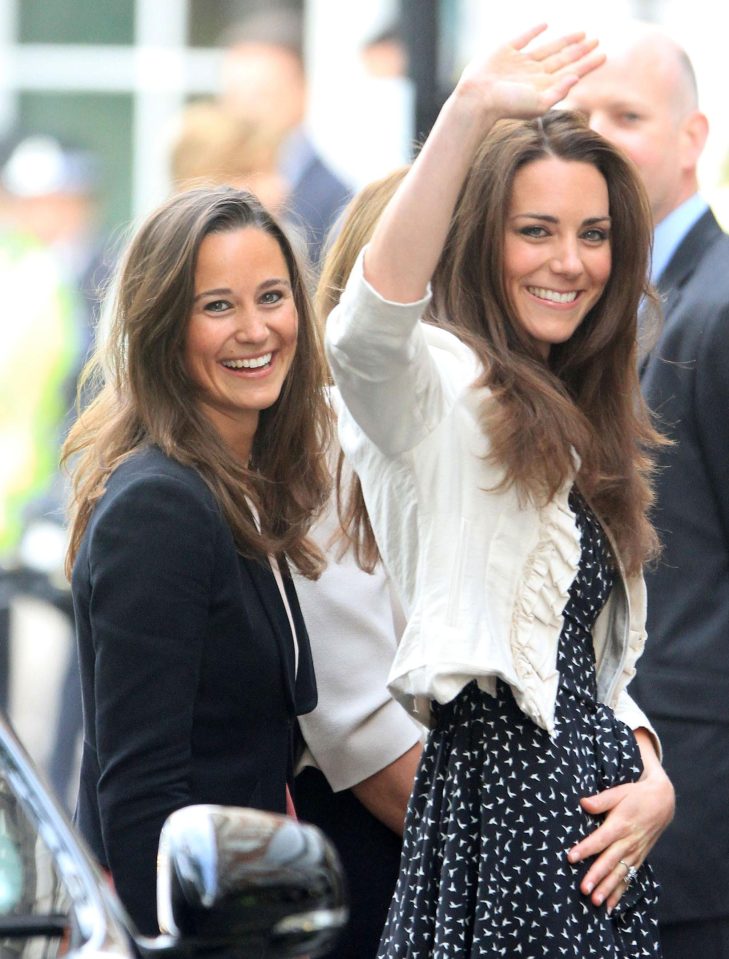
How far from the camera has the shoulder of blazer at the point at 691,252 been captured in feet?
13.6

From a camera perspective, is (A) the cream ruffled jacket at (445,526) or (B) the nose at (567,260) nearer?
(A) the cream ruffled jacket at (445,526)

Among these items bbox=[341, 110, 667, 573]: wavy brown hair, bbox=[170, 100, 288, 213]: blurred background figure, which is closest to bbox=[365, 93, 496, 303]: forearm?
bbox=[341, 110, 667, 573]: wavy brown hair

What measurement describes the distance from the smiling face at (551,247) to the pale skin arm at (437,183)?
0.97 feet

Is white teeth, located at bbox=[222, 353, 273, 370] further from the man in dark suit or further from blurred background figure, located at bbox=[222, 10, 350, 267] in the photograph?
blurred background figure, located at bbox=[222, 10, 350, 267]

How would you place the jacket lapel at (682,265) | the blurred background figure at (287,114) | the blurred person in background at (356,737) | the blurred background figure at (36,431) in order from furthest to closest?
the blurred background figure at (287,114) → the blurred background figure at (36,431) → the jacket lapel at (682,265) → the blurred person in background at (356,737)

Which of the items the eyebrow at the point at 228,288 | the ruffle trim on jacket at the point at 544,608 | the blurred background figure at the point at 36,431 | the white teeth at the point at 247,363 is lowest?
the blurred background figure at the point at 36,431

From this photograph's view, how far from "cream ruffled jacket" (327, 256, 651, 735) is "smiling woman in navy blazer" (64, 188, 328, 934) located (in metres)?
0.27

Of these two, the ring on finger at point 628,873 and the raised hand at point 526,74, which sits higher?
the raised hand at point 526,74

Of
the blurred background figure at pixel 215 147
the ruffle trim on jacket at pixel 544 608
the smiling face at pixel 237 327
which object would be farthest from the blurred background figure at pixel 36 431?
the ruffle trim on jacket at pixel 544 608

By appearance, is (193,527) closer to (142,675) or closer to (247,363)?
(142,675)

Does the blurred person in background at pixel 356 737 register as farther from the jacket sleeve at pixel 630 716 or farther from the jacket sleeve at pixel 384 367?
the jacket sleeve at pixel 384 367

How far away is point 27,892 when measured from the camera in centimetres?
232

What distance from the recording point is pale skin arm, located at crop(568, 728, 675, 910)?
2.86 m

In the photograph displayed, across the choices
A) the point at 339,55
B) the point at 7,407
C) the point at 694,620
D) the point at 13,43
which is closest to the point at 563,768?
the point at 694,620
